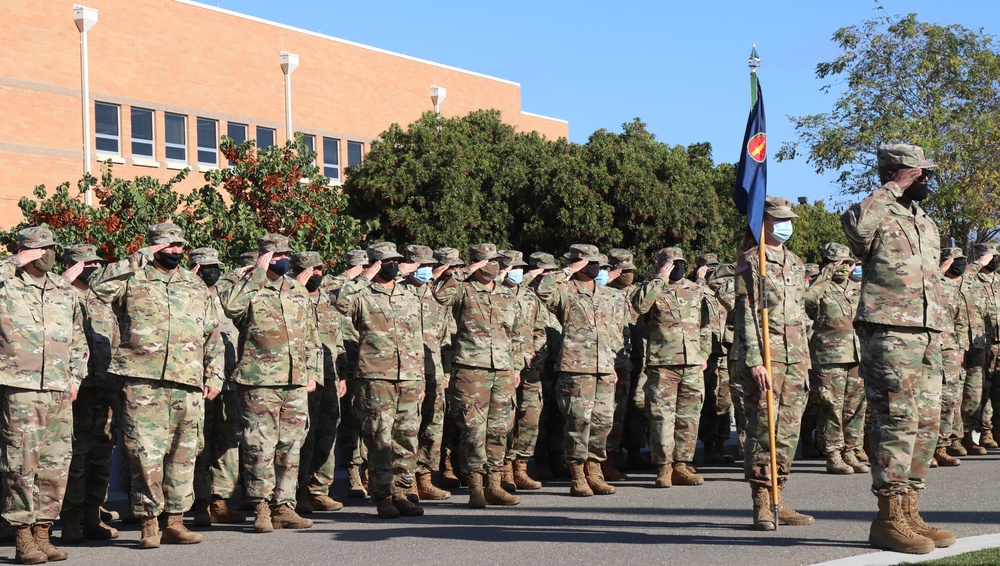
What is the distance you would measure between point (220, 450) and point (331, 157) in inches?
1186

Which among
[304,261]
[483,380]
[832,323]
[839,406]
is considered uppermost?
[304,261]

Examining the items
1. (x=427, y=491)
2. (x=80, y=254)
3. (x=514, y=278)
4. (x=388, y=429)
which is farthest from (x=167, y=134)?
(x=388, y=429)

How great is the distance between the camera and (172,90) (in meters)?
34.3

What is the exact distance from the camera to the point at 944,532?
7637mm

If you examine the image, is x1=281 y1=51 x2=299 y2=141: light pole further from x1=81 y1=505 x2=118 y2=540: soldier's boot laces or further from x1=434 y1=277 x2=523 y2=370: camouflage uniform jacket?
x1=81 y1=505 x2=118 y2=540: soldier's boot laces

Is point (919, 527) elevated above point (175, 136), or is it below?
below

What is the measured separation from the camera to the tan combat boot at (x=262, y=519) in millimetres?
9469

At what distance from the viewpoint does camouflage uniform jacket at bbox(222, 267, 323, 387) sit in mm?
9617

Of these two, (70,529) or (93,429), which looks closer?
(70,529)

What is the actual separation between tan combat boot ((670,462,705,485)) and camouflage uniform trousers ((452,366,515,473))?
2.09m

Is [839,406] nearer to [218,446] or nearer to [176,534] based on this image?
[218,446]

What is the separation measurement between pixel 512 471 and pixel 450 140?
17.8 m

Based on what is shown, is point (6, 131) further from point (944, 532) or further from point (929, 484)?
point (944, 532)

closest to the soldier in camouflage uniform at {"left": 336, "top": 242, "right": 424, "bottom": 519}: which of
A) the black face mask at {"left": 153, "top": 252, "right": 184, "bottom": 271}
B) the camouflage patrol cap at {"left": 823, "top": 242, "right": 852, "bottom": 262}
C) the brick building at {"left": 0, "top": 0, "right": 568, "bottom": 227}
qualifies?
the black face mask at {"left": 153, "top": 252, "right": 184, "bottom": 271}
